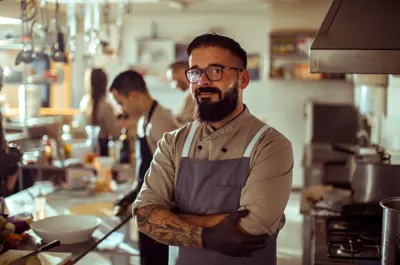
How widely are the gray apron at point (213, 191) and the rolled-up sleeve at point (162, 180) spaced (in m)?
0.05

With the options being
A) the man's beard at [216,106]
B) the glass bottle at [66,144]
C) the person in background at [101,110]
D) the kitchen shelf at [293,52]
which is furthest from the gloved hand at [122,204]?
the kitchen shelf at [293,52]

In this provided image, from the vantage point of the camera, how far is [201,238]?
6.10 feet

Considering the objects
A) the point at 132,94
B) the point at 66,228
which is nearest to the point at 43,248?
the point at 66,228

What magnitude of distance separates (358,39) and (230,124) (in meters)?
0.69

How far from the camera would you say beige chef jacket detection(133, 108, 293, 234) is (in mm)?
1863

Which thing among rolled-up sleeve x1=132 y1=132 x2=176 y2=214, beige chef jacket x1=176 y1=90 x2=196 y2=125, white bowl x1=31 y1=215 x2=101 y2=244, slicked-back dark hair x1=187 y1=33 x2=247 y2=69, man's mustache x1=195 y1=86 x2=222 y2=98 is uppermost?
slicked-back dark hair x1=187 y1=33 x2=247 y2=69

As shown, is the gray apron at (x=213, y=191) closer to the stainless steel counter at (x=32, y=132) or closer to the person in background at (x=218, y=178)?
the person in background at (x=218, y=178)

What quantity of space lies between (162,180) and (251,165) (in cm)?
38

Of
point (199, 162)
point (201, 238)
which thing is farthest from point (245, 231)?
point (199, 162)

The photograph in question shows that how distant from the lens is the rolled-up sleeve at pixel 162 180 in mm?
2068

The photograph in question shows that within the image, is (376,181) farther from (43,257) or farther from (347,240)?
(43,257)

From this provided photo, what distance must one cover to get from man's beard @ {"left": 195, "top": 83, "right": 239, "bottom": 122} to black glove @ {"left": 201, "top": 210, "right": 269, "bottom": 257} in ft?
1.28

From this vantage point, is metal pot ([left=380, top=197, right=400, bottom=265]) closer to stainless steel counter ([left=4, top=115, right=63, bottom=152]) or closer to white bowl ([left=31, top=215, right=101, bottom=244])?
white bowl ([left=31, top=215, right=101, bottom=244])

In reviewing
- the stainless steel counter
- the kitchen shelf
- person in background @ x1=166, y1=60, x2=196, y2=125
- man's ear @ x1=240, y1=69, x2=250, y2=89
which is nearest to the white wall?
the kitchen shelf
